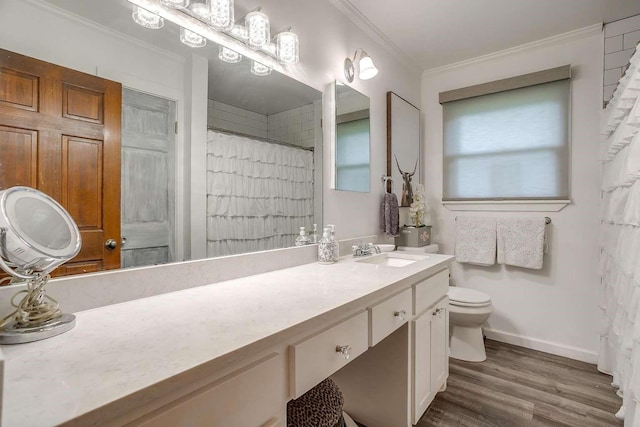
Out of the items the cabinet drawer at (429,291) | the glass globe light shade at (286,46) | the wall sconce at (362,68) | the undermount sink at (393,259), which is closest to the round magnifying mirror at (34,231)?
the glass globe light shade at (286,46)

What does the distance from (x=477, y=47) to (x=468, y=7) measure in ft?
1.99

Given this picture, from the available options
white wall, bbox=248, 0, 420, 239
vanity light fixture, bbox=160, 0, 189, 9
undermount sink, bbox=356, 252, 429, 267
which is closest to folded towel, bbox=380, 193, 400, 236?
white wall, bbox=248, 0, 420, 239

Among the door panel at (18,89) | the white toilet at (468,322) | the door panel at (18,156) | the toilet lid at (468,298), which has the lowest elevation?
the white toilet at (468,322)

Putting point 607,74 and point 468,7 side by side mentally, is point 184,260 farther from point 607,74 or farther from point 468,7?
point 607,74

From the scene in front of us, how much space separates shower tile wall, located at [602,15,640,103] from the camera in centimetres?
207

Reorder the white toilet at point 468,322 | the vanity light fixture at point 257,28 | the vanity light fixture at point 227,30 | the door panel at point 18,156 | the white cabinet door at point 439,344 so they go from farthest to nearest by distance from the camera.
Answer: the white toilet at point 468,322
the white cabinet door at point 439,344
the vanity light fixture at point 257,28
the vanity light fixture at point 227,30
the door panel at point 18,156

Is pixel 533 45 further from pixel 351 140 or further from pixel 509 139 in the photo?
pixel 351 140

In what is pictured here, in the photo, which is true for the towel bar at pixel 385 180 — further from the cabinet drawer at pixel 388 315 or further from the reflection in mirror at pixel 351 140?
the cabinet drawer at pixel 388 315

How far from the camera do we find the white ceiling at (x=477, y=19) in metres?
1.98

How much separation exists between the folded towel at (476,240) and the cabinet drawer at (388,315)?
1580 millimetres

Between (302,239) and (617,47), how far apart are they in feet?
8.31

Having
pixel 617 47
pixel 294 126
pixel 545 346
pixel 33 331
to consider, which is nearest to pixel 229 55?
pixel 294 126

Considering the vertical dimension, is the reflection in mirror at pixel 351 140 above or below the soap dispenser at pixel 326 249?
above

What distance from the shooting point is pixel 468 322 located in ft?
7.34
